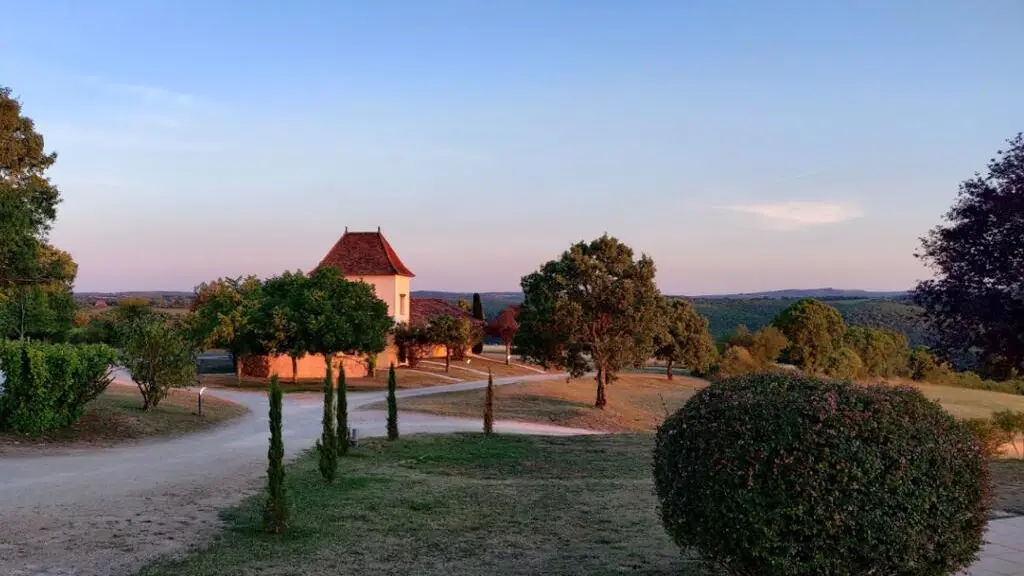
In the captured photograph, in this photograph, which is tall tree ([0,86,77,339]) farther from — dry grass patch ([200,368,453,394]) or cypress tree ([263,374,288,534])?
cypress tree ([263,374,288,534])

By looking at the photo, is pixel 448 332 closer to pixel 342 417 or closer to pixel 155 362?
pixel 155 362

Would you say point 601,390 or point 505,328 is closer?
point 601,390

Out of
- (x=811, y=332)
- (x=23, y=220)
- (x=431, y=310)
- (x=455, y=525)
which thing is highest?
(x=23, y=220)

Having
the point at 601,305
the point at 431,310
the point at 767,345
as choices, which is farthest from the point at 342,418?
the point at 767,345

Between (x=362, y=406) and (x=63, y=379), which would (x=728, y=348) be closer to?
(x=362, y=406)

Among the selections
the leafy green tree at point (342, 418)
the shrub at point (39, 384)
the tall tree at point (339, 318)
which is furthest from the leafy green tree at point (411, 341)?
the leafy green tree at point (342, 418)

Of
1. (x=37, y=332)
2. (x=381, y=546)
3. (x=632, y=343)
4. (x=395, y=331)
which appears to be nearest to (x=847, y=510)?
(x=381, y=546)

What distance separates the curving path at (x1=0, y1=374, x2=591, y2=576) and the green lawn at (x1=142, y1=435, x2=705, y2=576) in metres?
0.68

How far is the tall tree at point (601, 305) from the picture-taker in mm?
32969

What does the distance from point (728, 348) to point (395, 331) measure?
1001 inches

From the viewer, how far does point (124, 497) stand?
A: 11781mm

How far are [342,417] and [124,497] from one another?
16.5ft

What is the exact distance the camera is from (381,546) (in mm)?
8578

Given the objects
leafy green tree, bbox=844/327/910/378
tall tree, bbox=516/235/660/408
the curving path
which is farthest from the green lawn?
leafy green tree, bbox=844/327/910/378
